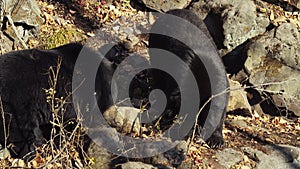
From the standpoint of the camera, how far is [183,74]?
720cm

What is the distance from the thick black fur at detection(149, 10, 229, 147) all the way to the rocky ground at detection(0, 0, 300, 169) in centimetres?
28

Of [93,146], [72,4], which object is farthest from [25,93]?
[72,4]

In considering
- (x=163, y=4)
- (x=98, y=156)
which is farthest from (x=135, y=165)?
(x=163, y=4)

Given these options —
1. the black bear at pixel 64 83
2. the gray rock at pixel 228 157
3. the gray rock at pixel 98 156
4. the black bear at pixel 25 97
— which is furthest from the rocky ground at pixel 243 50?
the black bear at pixel 25 97

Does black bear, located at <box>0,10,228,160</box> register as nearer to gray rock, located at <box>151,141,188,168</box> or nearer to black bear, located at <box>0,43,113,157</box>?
black bear, located at <box>0,43,113,157</box>

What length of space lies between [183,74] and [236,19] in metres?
2.43

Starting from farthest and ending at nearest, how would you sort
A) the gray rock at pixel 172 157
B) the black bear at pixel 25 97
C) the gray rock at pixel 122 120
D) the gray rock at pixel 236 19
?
the gray rock at pixel 236 19, the gray rock at pixel 122 120, the gray rock at pixel 172 157, the black bear at pixel 25 97

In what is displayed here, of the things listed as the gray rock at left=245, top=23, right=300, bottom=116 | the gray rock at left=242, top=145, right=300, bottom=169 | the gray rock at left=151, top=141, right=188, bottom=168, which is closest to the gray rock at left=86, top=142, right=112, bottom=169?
the gray rock at left=151, top=141, right=188, bottom=168

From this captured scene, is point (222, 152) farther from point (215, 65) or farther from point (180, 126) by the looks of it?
point (215, 65)

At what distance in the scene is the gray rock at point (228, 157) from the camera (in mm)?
6434

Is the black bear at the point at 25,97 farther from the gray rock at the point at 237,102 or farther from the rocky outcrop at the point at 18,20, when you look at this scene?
the gray rock at the point at 237,102

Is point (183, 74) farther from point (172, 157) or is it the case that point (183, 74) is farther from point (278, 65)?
point (278, 65)

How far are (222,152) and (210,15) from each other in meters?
3.43

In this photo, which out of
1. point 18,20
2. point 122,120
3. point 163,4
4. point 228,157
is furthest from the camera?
point 163,4
